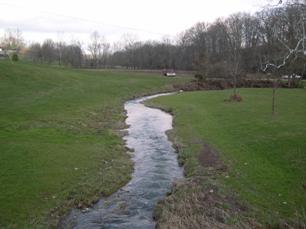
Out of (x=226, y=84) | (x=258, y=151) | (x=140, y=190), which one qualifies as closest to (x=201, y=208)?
(x=140, y=190)

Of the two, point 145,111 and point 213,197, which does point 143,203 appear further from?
point 145,111

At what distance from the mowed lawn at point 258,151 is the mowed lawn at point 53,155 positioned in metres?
4.40

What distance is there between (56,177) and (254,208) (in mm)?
8253

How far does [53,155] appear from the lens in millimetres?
17734

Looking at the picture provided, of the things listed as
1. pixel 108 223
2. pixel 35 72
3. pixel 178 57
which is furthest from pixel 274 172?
pixel 178 57

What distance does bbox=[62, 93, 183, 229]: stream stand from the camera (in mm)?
11703

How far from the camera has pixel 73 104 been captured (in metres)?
35.9

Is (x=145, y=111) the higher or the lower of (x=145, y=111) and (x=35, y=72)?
the lower

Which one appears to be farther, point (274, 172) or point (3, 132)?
point (3, 132)

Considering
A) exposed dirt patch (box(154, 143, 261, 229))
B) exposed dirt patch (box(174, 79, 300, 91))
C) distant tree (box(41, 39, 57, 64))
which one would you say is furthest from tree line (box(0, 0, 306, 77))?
exposed dirt patch (box(154, 143, 261, 229))

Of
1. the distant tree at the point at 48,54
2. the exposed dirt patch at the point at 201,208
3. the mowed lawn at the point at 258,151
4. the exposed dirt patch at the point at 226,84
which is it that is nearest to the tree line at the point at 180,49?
the distant tree at the point at 48,54

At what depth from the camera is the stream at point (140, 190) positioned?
11703mm

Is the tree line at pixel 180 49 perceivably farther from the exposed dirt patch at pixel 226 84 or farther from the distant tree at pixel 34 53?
the exposed dirt patch at pixel 226 84

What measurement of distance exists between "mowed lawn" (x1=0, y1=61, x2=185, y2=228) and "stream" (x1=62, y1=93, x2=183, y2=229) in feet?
1.86
